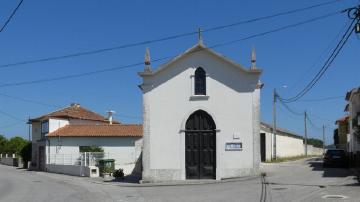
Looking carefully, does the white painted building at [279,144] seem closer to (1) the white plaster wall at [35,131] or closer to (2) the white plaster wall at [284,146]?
(2) the white plaster wall at [284,146]

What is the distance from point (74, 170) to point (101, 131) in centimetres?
729

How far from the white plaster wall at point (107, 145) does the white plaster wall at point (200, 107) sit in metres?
20.1

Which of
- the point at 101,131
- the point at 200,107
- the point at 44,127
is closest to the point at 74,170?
the point at 101,131

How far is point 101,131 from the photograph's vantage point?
169 feet

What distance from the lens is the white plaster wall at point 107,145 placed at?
1973 inches

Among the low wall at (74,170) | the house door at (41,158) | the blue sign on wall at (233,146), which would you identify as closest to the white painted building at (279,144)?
the low wall at (74,170)

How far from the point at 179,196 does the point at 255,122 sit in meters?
8.59

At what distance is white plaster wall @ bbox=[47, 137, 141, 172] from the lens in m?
50.1

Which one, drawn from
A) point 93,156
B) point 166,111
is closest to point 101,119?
point 93,156

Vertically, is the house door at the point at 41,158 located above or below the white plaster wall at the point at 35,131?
below

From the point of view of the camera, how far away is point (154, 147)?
30016 mm

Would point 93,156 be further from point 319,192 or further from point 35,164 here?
point 319,192

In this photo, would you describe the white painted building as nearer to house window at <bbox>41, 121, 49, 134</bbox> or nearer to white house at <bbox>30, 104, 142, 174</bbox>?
white house at <bbox>30, 104, 142, 174</bbox>

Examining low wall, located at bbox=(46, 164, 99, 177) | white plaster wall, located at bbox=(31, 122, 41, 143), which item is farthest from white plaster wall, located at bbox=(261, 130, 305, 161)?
white plaster wall, located at bbox=(31, 122, 41, 143)
